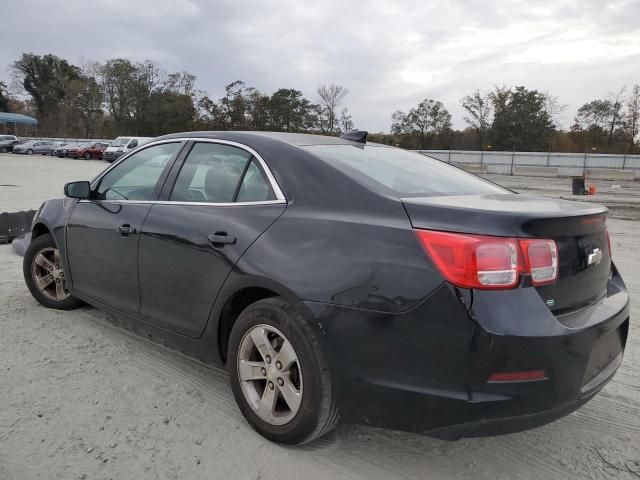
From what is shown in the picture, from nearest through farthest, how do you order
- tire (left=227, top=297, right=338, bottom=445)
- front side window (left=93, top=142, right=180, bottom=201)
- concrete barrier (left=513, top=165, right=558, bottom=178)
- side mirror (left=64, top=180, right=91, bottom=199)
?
tire (left=227, top=297, right=338, bottom=445) < front side window (left=93, top=142, right=180, bottom=201) < side mirror (left=64, top=180, right=91, bottom=199) < concrete barrier (left=513, top=165, right=558, bottom=178)

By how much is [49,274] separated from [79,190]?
1.03 metres

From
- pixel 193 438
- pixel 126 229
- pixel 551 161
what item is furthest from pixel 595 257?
pixel 551 161

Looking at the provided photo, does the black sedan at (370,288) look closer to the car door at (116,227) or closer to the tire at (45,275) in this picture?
the car door at (116,227)

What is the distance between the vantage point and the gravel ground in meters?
2.40

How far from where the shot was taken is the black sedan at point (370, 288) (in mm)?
2000

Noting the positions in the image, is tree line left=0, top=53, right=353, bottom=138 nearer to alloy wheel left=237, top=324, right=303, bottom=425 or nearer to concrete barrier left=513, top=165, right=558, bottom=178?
concrete barrier left=513, top=165, right=558, bottom=178

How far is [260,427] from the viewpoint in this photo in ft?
8.52

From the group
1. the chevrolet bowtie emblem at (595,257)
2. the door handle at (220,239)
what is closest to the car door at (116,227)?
the door handle at (220,239)

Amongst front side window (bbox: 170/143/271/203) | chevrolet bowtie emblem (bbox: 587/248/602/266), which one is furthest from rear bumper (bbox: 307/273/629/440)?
front side window (bbox: 170/143/271/203)

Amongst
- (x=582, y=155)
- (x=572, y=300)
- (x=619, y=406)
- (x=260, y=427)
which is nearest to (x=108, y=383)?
(x=260, y=427)

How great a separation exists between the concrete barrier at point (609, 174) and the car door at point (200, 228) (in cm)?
3597

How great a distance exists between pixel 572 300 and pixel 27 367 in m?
3.21

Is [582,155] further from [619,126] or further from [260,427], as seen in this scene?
[260,427]

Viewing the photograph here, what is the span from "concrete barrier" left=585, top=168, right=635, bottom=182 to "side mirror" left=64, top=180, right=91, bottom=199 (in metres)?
36.0
